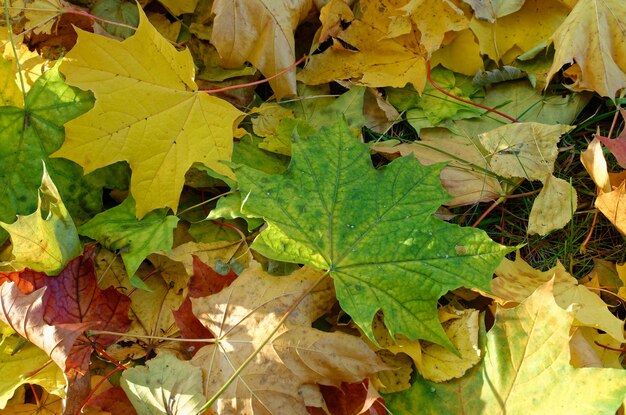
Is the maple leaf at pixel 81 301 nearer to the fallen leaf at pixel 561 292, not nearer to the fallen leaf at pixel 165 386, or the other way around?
the fallen leaf at pixel 165 386

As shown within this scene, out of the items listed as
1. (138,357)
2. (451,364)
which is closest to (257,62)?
(138,357)

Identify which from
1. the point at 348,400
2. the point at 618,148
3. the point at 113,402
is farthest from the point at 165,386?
the point at 618,148

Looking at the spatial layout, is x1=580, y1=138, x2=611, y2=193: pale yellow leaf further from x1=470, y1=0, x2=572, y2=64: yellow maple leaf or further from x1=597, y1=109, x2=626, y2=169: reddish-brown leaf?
x1=470, y1=0, x2=572, y2=64: yellow maple leaf

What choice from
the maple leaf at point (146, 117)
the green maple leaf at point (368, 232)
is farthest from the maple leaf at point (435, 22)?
the maple leaf at point (146, 117)

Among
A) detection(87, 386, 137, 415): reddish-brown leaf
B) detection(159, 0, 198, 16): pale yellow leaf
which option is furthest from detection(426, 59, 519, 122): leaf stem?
detection(87, 386, 137, 415): reddish-brown leaf

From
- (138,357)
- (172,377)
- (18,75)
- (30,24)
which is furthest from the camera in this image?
(30,24)

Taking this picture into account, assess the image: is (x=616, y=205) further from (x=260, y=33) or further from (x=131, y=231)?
(x=131, y=231)

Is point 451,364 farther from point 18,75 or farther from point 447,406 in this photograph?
point 18,75
